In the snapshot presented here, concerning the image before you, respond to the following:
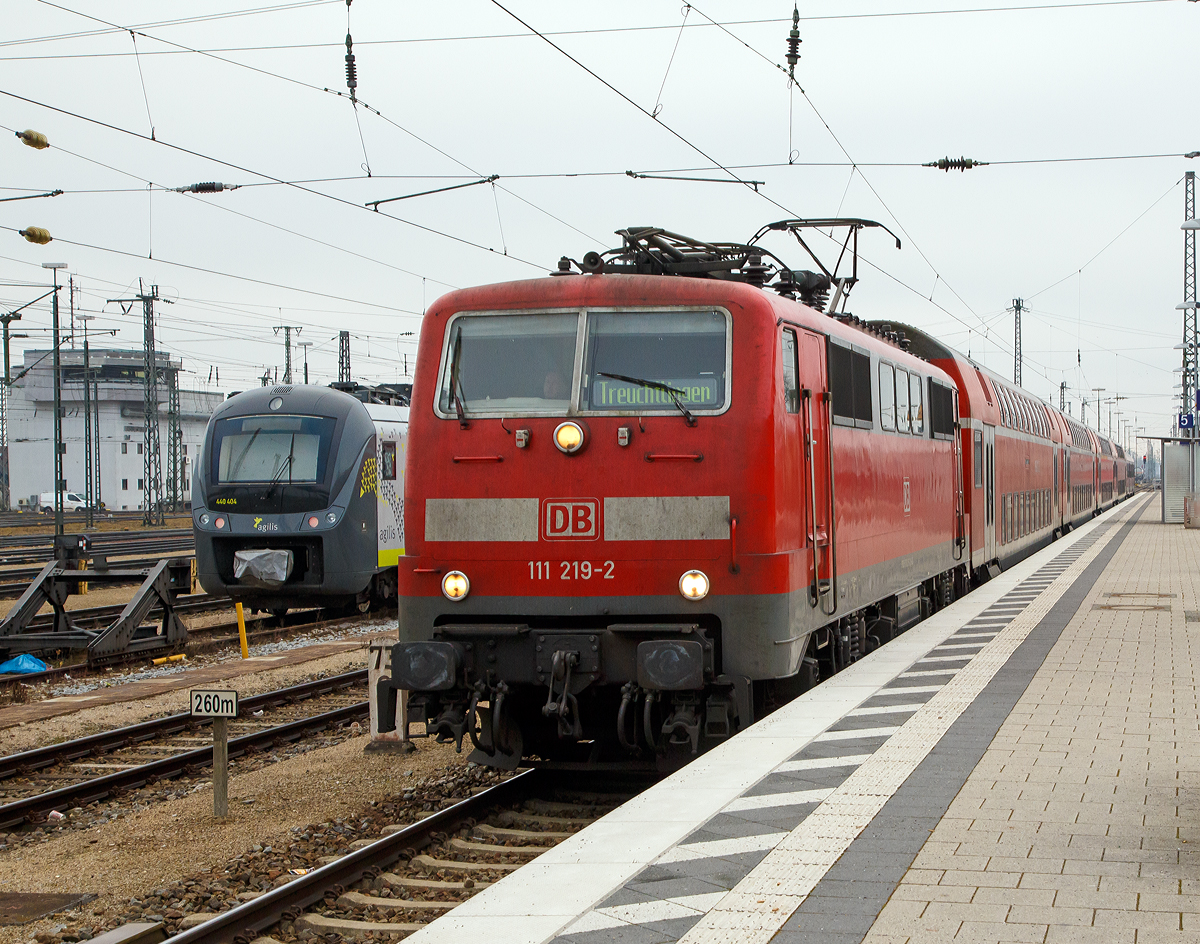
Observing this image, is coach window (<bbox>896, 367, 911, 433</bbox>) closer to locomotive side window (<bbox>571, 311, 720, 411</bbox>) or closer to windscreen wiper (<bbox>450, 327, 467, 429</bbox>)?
locomotive side window (<bbox>571, 311, 720, 411</bbox>)

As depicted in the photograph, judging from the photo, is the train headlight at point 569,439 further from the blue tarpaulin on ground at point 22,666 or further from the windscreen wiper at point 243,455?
the windscreen wiper at point 243,455

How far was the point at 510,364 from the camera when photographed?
8750mm

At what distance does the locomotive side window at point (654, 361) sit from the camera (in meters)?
8.47

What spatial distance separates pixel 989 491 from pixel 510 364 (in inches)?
547

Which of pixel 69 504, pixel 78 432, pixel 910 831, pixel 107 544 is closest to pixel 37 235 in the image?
pixel 910 831

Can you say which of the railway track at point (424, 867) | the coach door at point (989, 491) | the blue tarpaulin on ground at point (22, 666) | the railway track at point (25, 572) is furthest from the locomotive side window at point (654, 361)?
the railway track at point (25, 572)

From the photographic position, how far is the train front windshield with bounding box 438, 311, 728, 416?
8.49m

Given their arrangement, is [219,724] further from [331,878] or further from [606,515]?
[606,515]

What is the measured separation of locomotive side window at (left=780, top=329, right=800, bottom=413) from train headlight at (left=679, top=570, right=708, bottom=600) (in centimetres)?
136

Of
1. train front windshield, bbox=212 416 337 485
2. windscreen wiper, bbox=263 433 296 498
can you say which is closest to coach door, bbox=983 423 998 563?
train front windshield, bbox=212 416 337 485

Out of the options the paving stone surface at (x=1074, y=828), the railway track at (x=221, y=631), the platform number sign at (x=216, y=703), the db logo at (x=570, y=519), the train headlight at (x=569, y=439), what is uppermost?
the train headlight at (x=569, y=439)

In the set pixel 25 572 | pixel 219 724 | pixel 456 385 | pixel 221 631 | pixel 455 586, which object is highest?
pixel 456 385

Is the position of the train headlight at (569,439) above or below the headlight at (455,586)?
above

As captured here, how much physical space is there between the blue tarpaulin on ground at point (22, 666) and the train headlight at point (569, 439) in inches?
402
